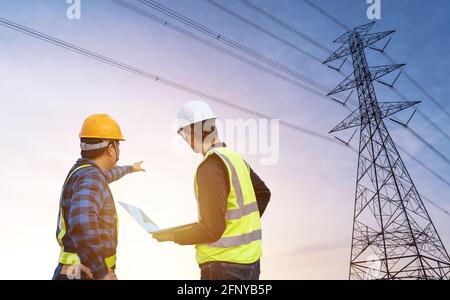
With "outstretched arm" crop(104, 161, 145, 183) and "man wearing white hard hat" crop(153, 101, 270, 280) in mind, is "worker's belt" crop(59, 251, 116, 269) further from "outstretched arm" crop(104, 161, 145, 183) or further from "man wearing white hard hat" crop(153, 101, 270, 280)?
"outstretched arm" crop(104, 161, 145, 183)

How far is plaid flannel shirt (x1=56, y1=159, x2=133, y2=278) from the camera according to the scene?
3.48 metres

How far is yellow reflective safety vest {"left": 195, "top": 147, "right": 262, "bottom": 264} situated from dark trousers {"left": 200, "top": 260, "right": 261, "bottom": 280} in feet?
0.12

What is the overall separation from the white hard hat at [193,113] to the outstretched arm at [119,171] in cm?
215

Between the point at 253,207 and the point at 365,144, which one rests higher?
the point at 365,144

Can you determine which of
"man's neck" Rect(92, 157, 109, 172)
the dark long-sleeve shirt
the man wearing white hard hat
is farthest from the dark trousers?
"man's neck" Rect(92, 157, 109, 172)

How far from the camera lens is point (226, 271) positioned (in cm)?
307

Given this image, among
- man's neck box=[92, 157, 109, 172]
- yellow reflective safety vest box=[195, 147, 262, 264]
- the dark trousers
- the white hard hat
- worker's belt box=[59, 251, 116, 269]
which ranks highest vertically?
the white hard hat

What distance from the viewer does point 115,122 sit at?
4473 mm

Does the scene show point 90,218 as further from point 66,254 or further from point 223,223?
point 223,223

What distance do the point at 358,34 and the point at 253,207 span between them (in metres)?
23.3

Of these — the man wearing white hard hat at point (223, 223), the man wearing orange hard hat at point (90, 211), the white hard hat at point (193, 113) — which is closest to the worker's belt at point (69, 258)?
the man wearing orange hard hat at point (90, 211)
